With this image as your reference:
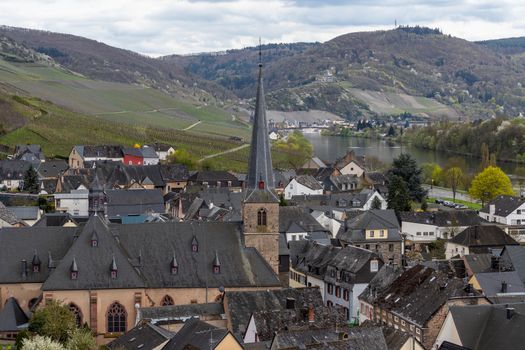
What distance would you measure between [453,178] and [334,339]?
9939 cm

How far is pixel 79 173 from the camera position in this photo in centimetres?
11350

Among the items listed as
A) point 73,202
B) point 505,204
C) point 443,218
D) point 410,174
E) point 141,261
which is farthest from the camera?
point 410,174

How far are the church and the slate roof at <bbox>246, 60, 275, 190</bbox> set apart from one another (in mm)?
63

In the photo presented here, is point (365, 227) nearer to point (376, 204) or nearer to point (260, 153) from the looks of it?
point (376, 204)

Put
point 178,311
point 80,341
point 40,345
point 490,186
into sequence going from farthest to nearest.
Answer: point 490,186 → point 178,311 → point 80,341 → point 40,345

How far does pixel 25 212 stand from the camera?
87812 mm

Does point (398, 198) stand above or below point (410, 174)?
below

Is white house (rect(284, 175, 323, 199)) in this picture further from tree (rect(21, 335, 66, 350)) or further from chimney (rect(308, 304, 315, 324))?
tree (rect(21, 335, 66, 350))

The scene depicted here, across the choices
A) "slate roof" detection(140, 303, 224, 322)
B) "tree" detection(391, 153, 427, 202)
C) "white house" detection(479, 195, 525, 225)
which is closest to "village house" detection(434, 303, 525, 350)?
"slate roof" detection(140, 303, 224, 322)

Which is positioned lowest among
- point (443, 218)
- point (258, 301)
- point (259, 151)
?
point (443, 218)

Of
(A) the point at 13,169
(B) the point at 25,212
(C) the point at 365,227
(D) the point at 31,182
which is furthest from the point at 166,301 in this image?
(A) the point at 13,169

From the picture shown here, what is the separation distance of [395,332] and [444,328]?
16.0 feet

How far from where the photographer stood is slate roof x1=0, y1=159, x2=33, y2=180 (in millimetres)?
117375

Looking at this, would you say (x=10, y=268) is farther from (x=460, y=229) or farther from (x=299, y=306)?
(x=460, y=229)
